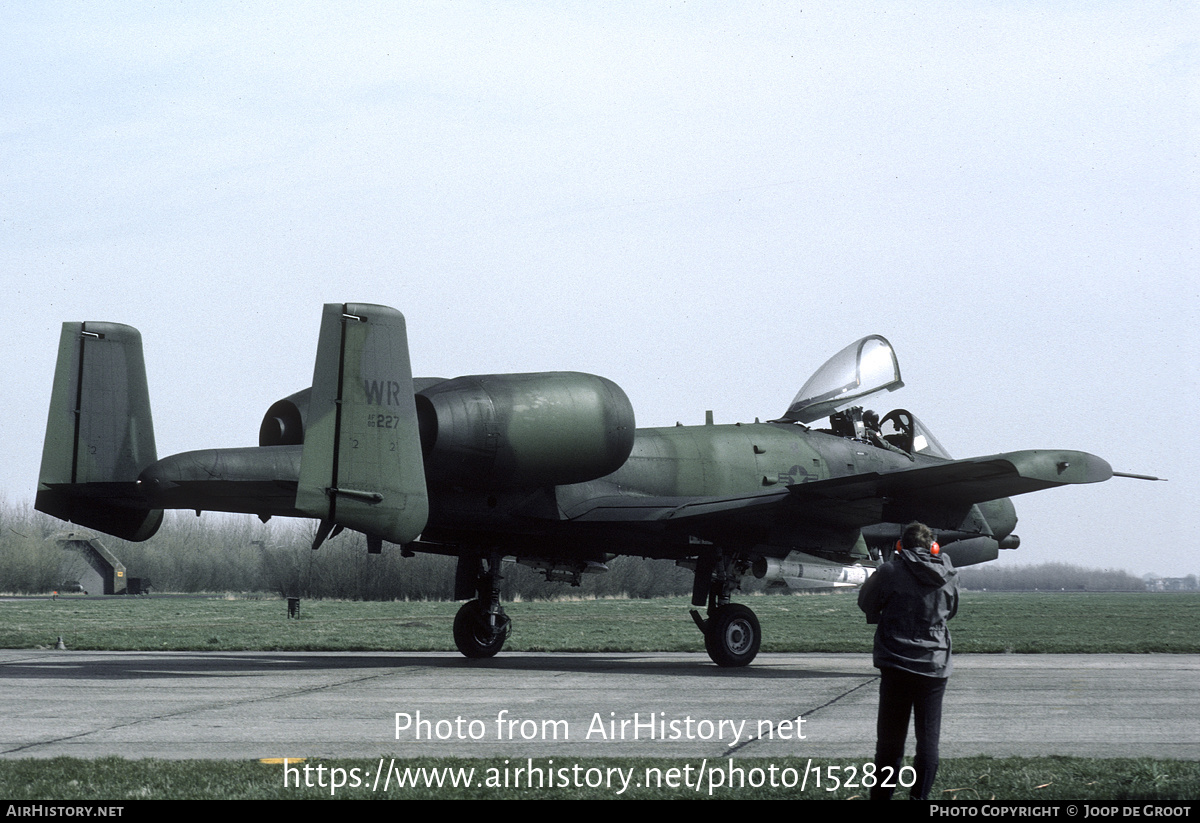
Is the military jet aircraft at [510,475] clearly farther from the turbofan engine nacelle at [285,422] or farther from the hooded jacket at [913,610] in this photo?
the hooded jacket at [913,610]

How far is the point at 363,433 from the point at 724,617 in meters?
6.38

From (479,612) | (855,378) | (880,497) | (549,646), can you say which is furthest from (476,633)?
(855,378)

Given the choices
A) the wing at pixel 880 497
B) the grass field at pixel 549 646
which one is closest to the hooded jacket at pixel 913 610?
the grass field at pixel 549 646

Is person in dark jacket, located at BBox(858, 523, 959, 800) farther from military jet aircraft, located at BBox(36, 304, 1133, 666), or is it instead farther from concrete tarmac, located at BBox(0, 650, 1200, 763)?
military jet aircraft, located at BBox(36, 304, 1133, 666)

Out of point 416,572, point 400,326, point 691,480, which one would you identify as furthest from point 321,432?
point 416,572

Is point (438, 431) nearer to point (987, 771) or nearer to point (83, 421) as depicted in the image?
point (83, 421)

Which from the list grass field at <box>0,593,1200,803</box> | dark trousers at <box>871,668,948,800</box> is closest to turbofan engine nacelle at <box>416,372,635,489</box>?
grass field at <box>0,593,1200,803</box>

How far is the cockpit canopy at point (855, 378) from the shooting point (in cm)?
1953

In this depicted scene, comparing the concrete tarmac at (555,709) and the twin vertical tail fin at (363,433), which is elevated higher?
the twin vertical tail fin at (363,433)

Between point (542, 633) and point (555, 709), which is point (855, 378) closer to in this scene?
point (555, 709)

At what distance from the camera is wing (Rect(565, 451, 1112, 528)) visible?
50.9ft

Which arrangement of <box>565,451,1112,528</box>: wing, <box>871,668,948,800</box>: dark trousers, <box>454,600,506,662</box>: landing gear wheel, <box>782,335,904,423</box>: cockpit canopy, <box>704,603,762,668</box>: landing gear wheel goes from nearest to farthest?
<box>871,668,948,800</box>: dark trousers
<box>565,451,1112,528</box>: wing
<box>704,603,762,668</box>: landing gear wheel
<box>454,600,506,662</box>: landing gear wheel
<box>782,335,904,423</box>: cockpit canopy

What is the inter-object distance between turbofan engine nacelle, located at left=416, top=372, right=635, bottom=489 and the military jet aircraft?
0.02m

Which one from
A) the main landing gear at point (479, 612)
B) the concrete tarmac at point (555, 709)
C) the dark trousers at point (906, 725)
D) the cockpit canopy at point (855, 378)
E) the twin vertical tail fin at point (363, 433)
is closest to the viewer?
the dark trousers at point (906, 725)
